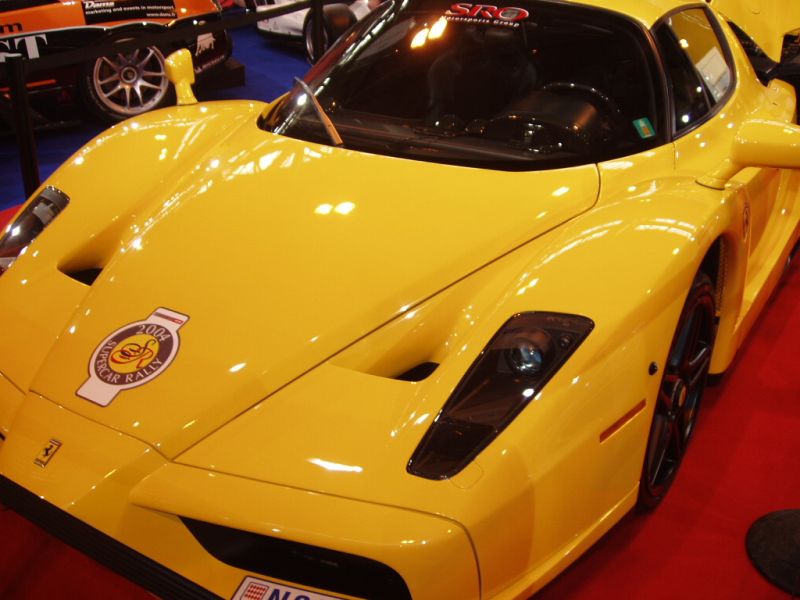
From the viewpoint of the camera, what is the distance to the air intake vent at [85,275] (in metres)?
2.10

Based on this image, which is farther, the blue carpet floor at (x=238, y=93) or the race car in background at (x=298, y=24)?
the race car in background at (x=298, y=24)

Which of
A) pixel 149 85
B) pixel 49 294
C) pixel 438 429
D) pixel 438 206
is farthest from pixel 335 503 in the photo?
pixel 149 85

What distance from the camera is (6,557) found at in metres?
1.96

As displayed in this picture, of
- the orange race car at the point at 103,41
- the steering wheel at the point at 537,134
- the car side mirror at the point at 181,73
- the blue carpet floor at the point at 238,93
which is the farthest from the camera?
the orange race car at the point at 103,41

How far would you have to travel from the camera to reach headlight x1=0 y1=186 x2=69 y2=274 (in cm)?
220

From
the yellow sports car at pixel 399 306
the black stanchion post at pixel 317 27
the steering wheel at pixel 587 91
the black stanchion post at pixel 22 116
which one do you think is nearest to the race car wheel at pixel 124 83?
the black stanchion post at pixel 317 27

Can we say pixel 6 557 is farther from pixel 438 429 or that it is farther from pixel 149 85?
pixel 149 85

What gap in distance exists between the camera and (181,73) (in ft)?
9.23

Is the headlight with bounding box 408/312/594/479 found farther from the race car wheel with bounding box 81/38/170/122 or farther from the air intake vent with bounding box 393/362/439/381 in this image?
the race car wheel with bounding box 81/38/170/122

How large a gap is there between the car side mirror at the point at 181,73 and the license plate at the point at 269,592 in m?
1.84

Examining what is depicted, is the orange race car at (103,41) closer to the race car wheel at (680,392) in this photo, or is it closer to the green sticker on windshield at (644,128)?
the green sticker on windshield at (644,128)

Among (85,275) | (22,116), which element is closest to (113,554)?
(85,275)

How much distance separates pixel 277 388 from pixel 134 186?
97 centimetres

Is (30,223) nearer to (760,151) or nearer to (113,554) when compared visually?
(113,554)
